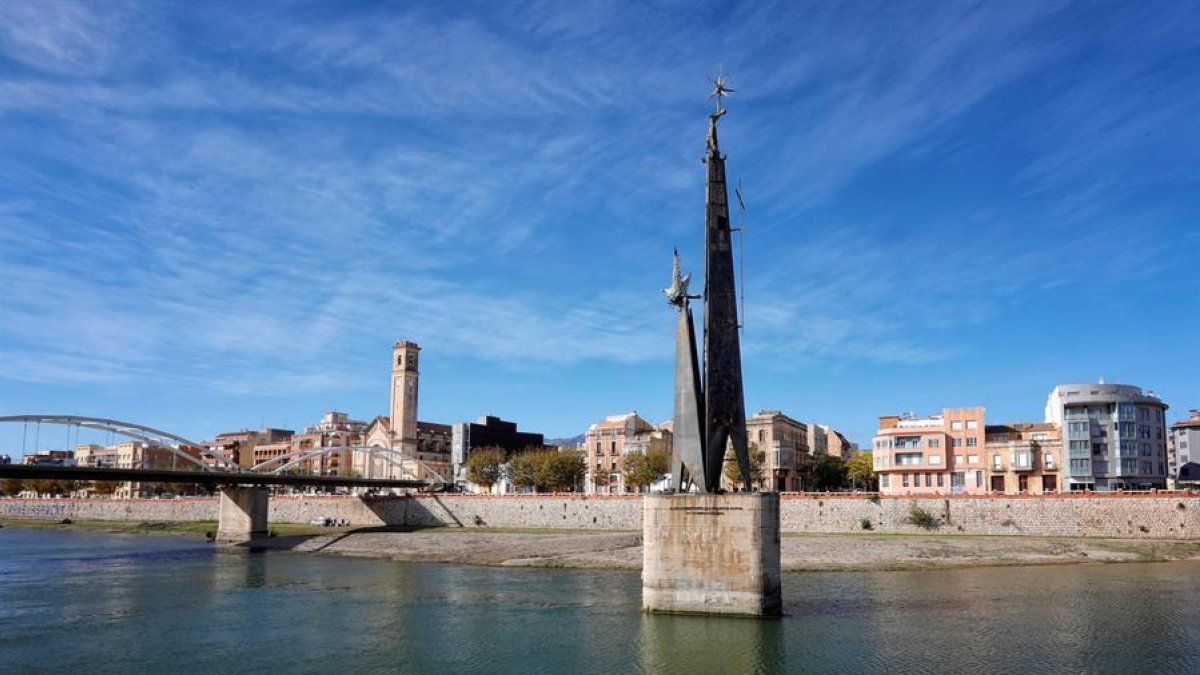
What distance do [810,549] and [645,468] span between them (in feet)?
131

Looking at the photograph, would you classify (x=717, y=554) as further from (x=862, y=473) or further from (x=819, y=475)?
(x=819, y=475)

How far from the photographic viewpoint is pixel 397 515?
113 meters

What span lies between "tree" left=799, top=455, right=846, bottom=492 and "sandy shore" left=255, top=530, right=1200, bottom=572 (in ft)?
161

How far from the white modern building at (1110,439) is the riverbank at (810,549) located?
24.8 metres

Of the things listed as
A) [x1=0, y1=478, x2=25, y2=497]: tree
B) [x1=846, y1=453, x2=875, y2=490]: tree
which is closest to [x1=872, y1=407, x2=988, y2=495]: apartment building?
[x1=846, y1=453, x2=875, y2=490]: tree

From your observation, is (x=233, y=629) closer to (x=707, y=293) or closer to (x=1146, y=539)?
(x=707, y=293)

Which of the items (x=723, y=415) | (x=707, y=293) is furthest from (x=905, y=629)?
(x=707, y=293)

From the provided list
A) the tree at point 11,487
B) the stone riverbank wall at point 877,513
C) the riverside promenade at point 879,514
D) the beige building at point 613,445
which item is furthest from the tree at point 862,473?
the tree at point 11,487

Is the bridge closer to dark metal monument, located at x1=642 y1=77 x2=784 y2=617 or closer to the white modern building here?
dark metal monument, located at x1=642 y1=77 x2=784 y2=617

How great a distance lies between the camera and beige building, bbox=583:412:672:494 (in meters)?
131

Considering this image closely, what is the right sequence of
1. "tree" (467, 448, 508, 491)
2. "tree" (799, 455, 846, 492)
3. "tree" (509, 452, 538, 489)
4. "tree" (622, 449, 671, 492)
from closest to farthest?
1. "tree" (622, 449, 671, 492)
2. "tree" (509, 452, 538, 489)
3. "tree" (799, 455, 846, 492)
4. "tree" (467, 448, 508, 491)

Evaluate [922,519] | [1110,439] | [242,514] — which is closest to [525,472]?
[242,514]

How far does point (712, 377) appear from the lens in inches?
1704

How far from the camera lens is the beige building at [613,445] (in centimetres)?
13075
